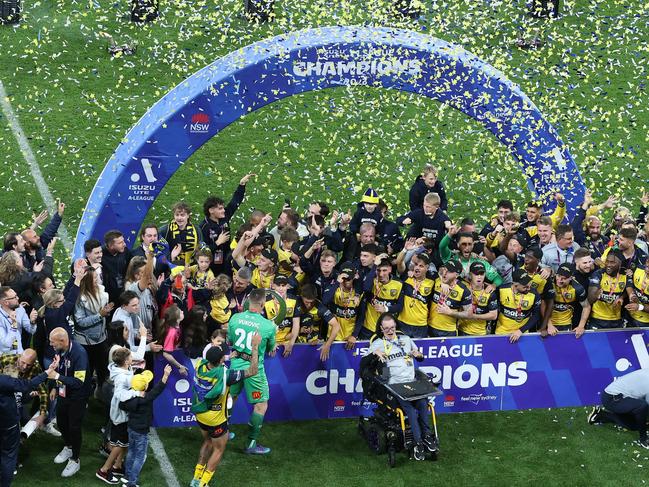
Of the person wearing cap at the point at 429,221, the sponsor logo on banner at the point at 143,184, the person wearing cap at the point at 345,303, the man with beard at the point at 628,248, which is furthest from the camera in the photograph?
the person wearing cap at the point at 429,221

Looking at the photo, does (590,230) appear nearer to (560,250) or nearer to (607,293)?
(560,250)

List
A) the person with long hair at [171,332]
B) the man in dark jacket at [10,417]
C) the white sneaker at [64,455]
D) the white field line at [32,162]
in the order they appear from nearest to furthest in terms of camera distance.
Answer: the man in dark jacket at [10,417] < the white sneaker at [64,455] < the person with long hair at [171,332] < the white field line at [32,162]

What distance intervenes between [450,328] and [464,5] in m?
10.6

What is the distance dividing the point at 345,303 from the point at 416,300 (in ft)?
2.65

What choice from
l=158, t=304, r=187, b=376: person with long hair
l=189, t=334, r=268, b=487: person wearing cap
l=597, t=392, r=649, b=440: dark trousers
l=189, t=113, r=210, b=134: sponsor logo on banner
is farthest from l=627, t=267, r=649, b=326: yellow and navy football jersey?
l=189, t=113, r=210, b=134: sponsor logo on banner

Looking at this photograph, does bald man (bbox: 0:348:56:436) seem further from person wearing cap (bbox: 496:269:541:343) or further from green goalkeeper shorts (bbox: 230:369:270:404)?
person wearing cap (bbox: 496:269:541:343)

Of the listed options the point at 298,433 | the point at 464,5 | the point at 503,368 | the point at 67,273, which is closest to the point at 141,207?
the point at 67,273

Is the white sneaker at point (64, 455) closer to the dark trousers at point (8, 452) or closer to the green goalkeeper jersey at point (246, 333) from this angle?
the dark trousers at point (8, 452)

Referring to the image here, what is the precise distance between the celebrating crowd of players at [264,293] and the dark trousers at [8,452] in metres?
0.62

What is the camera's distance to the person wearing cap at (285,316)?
12492mm

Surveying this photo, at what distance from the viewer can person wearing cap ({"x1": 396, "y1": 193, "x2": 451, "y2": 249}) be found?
14.6 metres

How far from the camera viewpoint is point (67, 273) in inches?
630

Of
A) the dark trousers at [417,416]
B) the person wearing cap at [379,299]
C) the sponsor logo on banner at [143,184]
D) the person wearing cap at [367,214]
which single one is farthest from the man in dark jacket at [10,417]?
the person wearing cap at [367,214]

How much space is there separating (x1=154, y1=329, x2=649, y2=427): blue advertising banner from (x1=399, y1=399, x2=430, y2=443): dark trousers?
0.96 m
